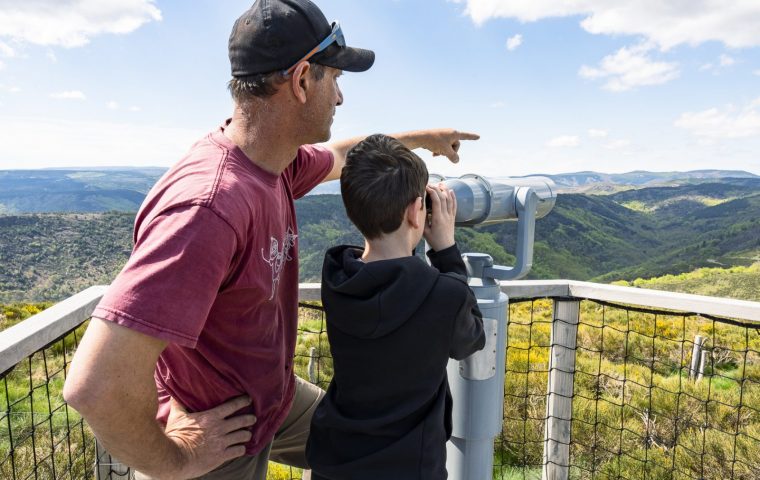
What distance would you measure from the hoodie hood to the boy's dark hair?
119 mm

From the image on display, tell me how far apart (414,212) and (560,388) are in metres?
1.37

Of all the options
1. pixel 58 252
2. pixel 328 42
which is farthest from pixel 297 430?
pixel 58 252

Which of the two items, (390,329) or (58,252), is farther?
(58,252)

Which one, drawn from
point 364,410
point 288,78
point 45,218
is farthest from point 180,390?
point 45,218

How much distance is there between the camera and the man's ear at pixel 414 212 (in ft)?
5.13

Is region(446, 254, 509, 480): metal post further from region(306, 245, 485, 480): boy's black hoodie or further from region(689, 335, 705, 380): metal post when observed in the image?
region(689, 335, 705, 380): metal post

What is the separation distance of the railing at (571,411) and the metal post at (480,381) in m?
0.48

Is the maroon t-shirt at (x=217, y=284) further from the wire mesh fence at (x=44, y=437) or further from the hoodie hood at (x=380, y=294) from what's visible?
the wire mesh fence at (x=44, y=437)

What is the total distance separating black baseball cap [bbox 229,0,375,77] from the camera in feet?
4.55

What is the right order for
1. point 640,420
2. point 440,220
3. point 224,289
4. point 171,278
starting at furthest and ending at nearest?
point 640,420 → point 440,220 → point 224,289 → point 171,278

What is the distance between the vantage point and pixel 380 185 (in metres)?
1.52

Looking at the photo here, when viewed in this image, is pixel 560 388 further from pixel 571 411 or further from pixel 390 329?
pixel 390 329

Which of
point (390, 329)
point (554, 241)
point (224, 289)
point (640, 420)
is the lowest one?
point (554, 241)

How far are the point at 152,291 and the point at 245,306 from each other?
323mm
